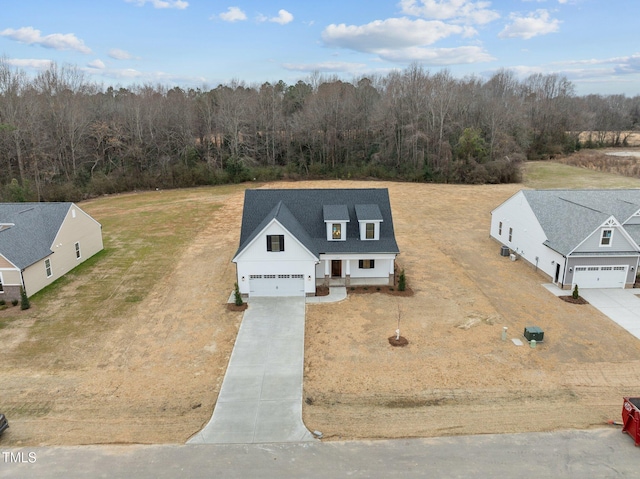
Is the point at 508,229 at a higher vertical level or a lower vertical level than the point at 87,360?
higher

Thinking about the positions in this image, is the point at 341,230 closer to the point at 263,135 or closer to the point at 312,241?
the point at 312,241

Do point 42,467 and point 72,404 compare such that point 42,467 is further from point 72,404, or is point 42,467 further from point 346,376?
point 346,376

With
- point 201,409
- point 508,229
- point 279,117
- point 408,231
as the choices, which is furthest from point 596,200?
point 279,117

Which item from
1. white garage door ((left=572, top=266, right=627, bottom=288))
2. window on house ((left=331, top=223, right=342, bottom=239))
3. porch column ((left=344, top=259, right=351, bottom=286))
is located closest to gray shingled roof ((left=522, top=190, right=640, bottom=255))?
white garage door ((left=572, top=266, right=627, bottom=288))

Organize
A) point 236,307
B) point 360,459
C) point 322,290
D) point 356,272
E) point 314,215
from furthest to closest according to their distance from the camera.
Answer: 1. point 314,215
2. point 356,272
3. point 322,290
4. point 236,307
5. point 360,459

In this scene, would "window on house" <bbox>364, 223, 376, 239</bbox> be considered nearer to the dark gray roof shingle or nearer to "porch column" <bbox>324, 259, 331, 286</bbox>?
the dark gray roof shingle

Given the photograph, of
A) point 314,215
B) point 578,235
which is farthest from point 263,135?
point 578,235

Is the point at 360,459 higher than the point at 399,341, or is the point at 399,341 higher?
the point at 399,341
